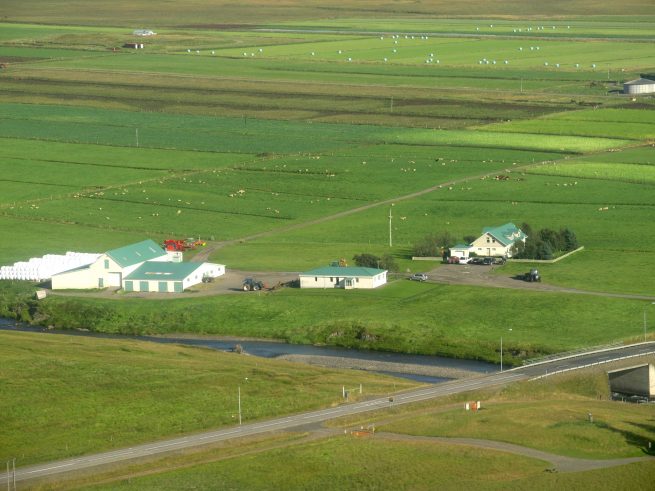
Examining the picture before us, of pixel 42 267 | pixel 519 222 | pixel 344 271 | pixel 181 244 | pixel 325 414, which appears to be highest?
pixel 519 222

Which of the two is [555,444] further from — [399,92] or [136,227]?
[399,92]

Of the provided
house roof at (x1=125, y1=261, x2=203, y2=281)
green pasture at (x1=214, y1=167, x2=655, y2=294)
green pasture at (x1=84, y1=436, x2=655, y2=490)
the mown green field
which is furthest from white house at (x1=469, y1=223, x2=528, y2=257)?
green pasture at (x1=84, y1=436, x2=655, y2=490)

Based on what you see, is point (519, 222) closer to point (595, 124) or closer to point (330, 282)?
point (330, 282)

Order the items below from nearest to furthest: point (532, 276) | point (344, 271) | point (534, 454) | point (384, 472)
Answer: point (384, 472)
point (534, 454)
point (532, 276)
point (344, 271)

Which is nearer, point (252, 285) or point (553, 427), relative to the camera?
point (553, 427)

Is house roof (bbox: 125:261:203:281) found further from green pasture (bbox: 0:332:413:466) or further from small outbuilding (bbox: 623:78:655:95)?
small outbuilding (bbox: 623:78:655:95)

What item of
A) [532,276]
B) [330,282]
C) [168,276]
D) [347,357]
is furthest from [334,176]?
[347,357]
